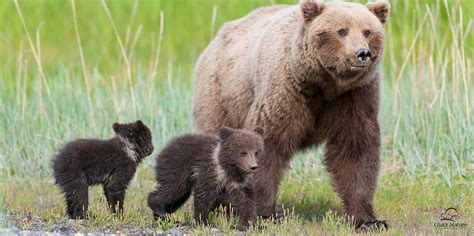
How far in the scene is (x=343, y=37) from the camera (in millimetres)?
7621

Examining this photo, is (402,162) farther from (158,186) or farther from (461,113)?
(158,186)

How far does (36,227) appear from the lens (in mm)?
7547

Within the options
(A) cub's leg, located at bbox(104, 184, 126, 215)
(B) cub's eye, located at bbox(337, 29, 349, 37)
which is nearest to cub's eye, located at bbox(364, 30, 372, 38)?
(B) cub's eye, located at bbox(337, 29, 349, 37)

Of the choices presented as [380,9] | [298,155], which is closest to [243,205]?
[380,9]

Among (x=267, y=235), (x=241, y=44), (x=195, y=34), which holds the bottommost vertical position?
(x=195, y=34)

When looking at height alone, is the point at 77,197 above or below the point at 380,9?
below

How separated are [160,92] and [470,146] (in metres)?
4.15

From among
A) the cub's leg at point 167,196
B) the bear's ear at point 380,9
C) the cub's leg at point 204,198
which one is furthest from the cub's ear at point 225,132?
the bear's ear at point 380,9

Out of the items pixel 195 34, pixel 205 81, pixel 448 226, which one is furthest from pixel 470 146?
pixel 195 34

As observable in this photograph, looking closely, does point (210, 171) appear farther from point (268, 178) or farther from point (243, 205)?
point (268, 178)

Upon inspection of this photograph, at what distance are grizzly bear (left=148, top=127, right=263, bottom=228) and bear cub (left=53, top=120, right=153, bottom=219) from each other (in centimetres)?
27

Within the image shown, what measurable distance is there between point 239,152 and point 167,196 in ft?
2.65

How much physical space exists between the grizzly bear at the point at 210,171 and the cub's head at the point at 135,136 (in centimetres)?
24

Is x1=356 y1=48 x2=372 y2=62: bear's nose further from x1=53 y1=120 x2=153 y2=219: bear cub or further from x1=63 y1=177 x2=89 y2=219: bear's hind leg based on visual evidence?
x1=63 y1=177 x2=89 y2=219: bear's hind leg
